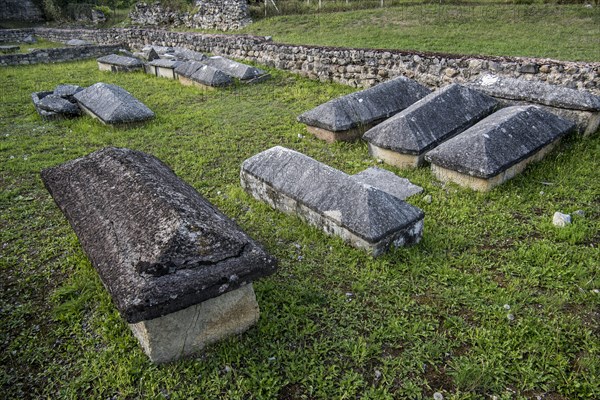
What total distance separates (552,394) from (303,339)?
1688 millimetres

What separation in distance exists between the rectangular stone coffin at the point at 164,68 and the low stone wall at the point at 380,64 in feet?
7.24

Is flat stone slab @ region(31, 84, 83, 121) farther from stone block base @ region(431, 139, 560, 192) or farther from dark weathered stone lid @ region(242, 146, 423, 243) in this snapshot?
stone block base @ region(431, 139, 560, 192)

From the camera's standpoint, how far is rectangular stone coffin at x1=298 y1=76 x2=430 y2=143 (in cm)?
661

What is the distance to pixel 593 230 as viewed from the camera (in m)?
4.20

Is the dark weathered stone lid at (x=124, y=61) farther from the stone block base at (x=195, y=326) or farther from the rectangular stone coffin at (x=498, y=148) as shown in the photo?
the stone block base at (x=195, y=326)

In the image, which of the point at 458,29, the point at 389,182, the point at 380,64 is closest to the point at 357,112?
the point at 389,182

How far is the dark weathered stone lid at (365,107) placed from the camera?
21.7ft

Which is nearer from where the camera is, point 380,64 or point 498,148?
point 498,148

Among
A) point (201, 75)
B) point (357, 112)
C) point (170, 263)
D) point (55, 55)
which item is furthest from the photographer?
point (55, 55)

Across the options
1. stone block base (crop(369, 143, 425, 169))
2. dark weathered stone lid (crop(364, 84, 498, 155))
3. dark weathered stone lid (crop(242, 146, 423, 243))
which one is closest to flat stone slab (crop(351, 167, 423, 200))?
stone block base (crop(369, 143, 425, 169))

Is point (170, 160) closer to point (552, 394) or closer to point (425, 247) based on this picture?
point (425, 247)

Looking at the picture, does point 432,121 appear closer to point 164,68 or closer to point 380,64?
point 380,64

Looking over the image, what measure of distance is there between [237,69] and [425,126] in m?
6.56

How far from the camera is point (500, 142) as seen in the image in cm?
506
